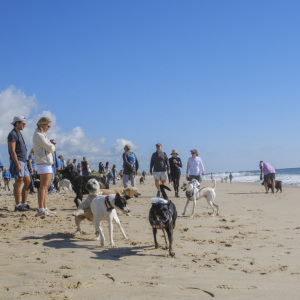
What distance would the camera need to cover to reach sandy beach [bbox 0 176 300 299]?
3.12m

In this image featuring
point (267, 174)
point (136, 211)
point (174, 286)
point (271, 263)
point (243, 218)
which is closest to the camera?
point (174, 286)

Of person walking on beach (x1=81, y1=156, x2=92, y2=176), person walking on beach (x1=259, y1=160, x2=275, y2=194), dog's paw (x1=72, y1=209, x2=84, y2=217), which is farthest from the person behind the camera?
person walking on beach (x1=259, y1=160, x2=275, y2=194)

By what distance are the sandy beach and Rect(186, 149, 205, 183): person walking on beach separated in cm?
437

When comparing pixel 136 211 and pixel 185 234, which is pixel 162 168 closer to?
pixel 136 211

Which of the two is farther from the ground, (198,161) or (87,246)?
(198,161)

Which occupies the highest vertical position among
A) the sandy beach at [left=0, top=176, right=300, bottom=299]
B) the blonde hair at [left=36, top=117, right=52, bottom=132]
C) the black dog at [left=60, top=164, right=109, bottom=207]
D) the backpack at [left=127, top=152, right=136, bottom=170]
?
the blonde hair at [left=36, top=117, right=52, bottom=132]

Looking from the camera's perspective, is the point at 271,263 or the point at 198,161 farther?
the point at 198,161

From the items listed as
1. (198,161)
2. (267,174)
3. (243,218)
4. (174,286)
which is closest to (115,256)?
(174,286)

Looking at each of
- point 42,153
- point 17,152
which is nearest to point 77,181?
point 17,152

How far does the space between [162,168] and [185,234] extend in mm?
5804

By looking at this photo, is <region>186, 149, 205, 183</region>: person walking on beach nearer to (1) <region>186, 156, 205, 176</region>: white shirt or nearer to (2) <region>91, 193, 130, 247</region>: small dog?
(1) <region>186, 156, 205, 176</region>: white shirt

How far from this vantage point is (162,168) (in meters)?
11.8

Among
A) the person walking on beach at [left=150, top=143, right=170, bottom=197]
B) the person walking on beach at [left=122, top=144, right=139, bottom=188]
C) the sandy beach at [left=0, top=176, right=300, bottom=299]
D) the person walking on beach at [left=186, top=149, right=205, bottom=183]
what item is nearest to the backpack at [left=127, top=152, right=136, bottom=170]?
the person walking on beach at [left=122, top=144, right=139, bottom=188]

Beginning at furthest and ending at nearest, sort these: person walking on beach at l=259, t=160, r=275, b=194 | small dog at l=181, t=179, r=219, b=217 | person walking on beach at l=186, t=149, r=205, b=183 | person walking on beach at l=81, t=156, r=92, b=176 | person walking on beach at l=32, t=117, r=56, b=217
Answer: person walking on beach at l=259, t=160, r=275, b=194 → person walking on beach at l=81, t=156, r=92, b=176 → person walking on beach at l=186, t=149, r=205, b=183 → small dog at l=181, t=179, r=219, b=217 → person walking on beach at l=32, t=117, r=56, b=217
